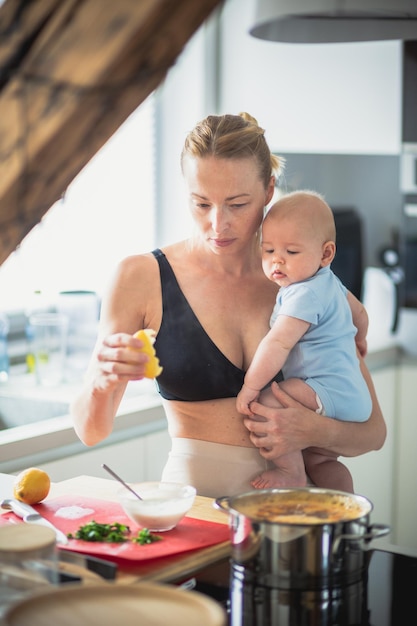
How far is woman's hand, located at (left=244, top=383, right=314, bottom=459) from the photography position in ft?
6.06

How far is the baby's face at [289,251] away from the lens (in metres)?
1.85

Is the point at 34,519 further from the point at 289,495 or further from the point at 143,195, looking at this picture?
the point at 143,195

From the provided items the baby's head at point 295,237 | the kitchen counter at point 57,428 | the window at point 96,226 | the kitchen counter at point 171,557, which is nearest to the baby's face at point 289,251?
the baby's head at point 295,237

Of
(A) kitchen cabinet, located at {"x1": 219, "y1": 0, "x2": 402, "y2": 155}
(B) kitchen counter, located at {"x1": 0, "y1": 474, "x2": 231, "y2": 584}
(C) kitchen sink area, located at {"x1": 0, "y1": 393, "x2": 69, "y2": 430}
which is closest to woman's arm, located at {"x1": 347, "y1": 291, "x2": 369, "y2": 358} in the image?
(B) kitchen counter, located at {"x1": 0, "y1": 474, "x2": 231, "y2": 584}

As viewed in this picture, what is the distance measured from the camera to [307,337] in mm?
1932

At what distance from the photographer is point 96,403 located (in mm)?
1745

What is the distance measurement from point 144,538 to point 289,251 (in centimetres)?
71

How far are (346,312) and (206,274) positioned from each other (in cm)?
31

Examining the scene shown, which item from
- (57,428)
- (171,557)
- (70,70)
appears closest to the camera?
(70,70)

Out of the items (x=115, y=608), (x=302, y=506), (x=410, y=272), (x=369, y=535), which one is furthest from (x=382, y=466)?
(x=115, y=608)

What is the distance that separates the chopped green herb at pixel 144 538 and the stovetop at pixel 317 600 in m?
0.11

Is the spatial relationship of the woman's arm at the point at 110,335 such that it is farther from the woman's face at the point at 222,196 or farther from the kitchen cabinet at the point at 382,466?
the kitchen cabinet at the point at 382,466

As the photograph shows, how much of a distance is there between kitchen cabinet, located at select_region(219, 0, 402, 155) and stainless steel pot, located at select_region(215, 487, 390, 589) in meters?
2.66

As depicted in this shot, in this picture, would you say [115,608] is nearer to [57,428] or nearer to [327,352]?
[327,352]
